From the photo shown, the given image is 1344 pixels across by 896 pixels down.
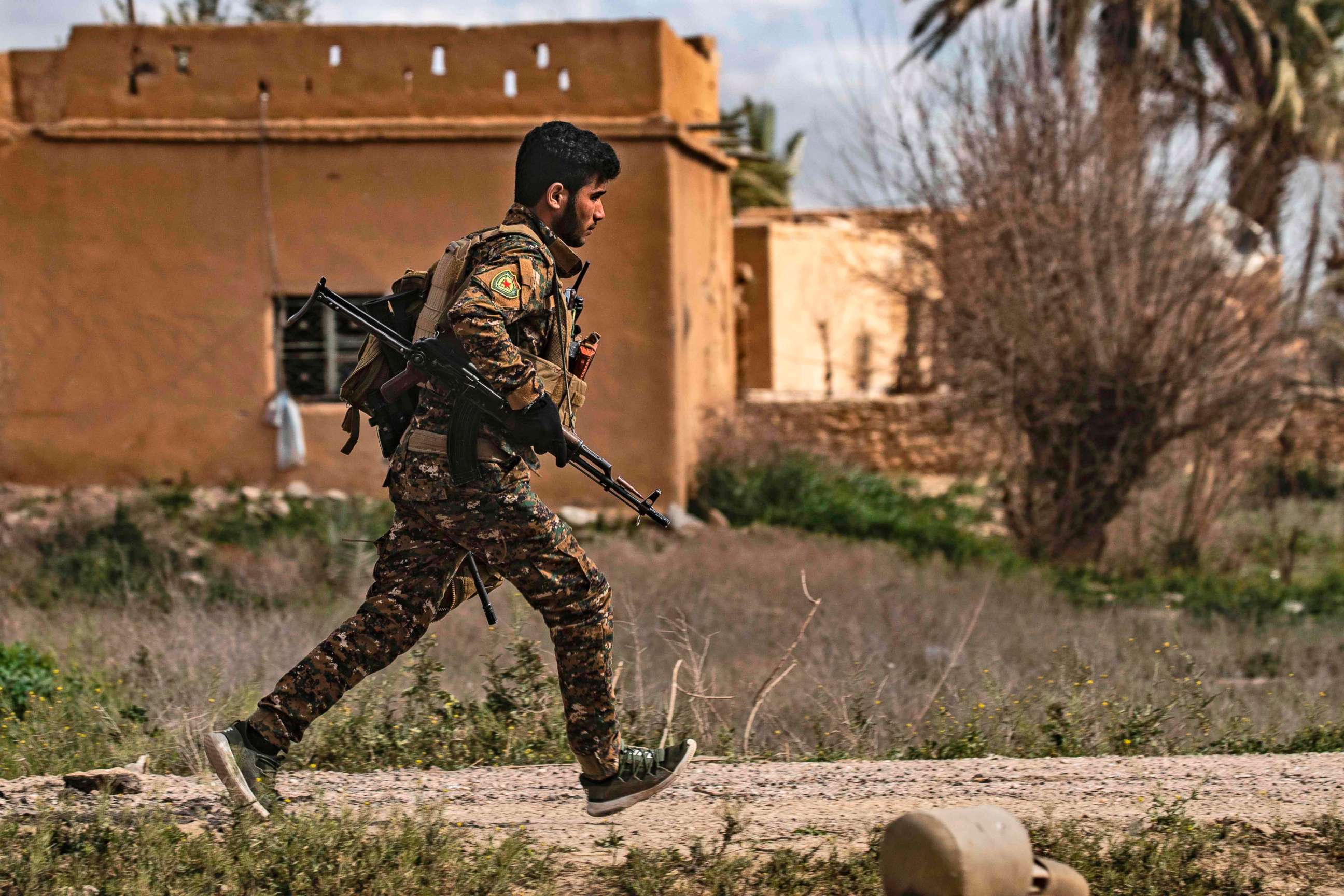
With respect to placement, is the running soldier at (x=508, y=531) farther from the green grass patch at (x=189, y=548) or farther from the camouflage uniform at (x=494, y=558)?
the green grass patch at (x=189, y=548)

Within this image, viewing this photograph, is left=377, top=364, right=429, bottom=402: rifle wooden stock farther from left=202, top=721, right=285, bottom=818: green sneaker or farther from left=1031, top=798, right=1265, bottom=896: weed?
left=1031, top=798, right=1265, bottom=896: weed

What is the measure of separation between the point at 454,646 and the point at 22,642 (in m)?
2.23

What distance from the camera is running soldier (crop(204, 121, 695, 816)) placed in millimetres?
3818

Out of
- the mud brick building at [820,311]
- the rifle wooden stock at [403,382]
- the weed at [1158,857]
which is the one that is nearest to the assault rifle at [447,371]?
the rifle wooden stock at [403,382]

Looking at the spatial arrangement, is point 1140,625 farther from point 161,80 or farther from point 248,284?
point 161,80

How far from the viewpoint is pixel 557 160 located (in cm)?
400

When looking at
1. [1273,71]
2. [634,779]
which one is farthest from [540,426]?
[1273,71]

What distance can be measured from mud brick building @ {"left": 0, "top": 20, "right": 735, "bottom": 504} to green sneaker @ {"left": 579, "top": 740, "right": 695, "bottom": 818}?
865cm

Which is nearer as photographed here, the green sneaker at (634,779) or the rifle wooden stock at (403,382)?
the rifle wooden stock at (403,382)

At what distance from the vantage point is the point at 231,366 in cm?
1280

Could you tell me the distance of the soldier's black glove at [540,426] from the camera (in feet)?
12.4

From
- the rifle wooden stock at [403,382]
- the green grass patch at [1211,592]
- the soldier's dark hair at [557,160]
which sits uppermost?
the soldier's dark hair at [557,160]

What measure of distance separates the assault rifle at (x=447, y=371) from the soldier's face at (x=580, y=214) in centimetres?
46

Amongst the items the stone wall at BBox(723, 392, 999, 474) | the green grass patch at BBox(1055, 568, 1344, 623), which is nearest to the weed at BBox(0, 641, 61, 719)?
the green grass patch at BBox(1055, 568, 1344, 623)
